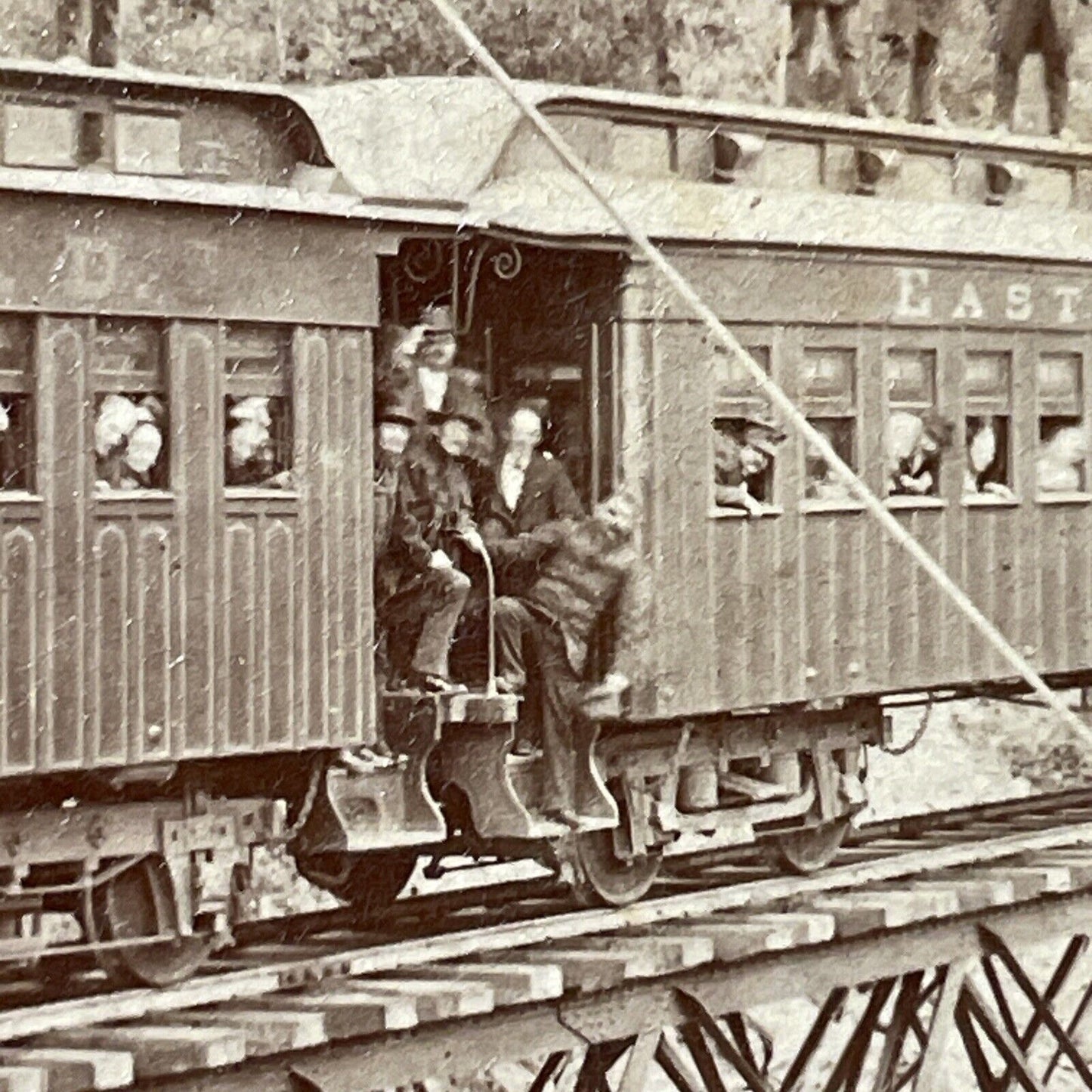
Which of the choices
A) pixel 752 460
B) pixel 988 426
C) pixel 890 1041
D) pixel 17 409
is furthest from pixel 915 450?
pixel 17 409

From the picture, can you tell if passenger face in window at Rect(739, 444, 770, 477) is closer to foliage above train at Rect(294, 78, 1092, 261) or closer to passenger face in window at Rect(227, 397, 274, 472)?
foliage above train at Rect(294, 78, 1092, 261)

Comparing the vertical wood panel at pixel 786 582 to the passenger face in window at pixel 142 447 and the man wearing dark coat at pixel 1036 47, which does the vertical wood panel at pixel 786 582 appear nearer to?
the man wearing dark coat at pixel 1036 47

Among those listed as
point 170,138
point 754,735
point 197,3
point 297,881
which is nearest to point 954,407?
point 754,735

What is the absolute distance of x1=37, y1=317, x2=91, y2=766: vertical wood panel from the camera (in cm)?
→ 947

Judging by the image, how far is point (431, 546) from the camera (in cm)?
1116

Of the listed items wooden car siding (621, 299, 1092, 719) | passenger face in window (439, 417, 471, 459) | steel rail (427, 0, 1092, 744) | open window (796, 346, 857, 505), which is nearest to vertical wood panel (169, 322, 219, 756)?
passenger face in window (439, 417, 471, 459)

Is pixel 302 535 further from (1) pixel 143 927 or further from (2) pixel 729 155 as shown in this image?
(2) pixel 729 155

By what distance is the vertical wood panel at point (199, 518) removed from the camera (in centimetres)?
988

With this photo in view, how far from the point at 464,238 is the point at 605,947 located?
255cm

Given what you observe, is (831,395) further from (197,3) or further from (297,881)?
(297,881)

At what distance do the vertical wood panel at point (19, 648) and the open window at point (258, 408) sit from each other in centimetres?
90

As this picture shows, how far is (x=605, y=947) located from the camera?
34.6 ft

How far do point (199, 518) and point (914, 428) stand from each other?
12.8 feet

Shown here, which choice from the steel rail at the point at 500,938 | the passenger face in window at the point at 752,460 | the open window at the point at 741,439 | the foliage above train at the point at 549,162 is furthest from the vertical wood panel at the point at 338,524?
the passenger face in window at the point at 752,460
